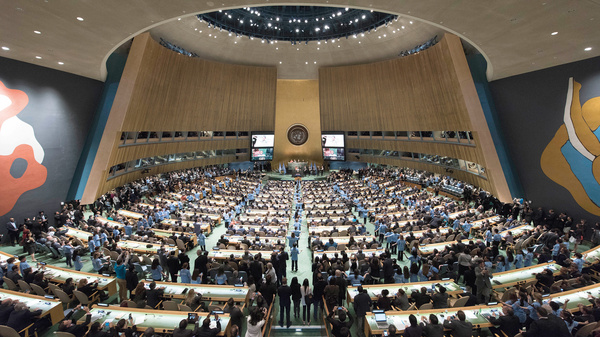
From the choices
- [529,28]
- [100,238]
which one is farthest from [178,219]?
[529,28]

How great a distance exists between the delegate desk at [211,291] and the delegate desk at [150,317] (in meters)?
0.88

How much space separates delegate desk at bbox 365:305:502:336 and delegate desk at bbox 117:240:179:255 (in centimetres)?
758

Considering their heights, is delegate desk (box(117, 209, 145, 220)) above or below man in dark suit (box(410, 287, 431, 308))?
above

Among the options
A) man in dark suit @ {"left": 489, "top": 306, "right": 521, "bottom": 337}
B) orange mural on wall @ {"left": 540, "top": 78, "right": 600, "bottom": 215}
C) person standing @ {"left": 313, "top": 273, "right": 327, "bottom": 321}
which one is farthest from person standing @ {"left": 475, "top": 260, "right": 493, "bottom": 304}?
orange mural on wall @ {"left": 540, "top": 78, "right": 600, "bottom": 215}

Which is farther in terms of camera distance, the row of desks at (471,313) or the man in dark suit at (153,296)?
the man in dark suit at (153,296)

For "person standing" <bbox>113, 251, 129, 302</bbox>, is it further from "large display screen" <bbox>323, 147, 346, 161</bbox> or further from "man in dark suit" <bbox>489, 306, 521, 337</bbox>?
"large display screen" <bbox>323, 147, 346, 161</bbox>

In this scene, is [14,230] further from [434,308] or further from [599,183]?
[599,183]

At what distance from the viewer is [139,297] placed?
6.73 m

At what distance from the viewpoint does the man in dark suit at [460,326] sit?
207 inches

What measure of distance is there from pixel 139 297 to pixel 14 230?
32.0 ft

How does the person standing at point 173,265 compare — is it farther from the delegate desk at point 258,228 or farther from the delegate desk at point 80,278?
the delegate desk at point 258,228

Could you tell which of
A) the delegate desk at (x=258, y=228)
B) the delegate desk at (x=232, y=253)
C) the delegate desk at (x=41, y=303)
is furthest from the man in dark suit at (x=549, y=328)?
the delegate desk at (x=41, y=303)

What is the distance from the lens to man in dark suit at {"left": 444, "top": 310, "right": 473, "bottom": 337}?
525 cm

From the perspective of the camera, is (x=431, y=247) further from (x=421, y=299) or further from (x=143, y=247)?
(x=143, y=247)
